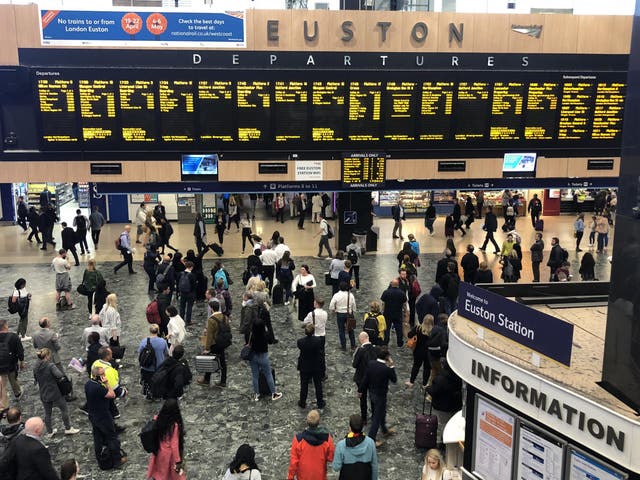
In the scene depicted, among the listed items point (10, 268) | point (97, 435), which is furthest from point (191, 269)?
point (10, 268)

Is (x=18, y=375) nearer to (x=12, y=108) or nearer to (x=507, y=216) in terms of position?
(x=12, y=108)

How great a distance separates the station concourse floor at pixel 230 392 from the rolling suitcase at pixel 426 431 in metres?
0.17

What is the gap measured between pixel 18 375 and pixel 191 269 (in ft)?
12.8

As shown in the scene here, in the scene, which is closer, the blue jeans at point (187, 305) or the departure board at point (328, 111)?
the blue jeans at point (187, 305)

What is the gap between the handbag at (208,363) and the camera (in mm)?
10586

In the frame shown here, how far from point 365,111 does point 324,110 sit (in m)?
1.14

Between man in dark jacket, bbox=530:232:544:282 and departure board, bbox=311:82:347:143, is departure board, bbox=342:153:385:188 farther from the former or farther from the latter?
man in dark jacket, bbox=530:232:544:282

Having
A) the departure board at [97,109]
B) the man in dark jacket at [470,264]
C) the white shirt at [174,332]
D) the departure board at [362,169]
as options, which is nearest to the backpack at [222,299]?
the white shirt at [174,332]

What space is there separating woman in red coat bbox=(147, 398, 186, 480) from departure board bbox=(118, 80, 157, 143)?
36.5 feet

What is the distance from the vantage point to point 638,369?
570 centimetres

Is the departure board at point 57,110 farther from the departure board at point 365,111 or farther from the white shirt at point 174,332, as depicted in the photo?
the white shirt at point 174,332

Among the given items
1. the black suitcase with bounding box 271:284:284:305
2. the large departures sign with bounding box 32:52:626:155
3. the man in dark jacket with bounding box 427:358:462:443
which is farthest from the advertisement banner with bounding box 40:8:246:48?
the man in dark jacket with bounding box 427:358:462:443

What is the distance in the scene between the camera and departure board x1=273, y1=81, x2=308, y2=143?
17.0 m

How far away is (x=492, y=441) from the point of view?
680cm
